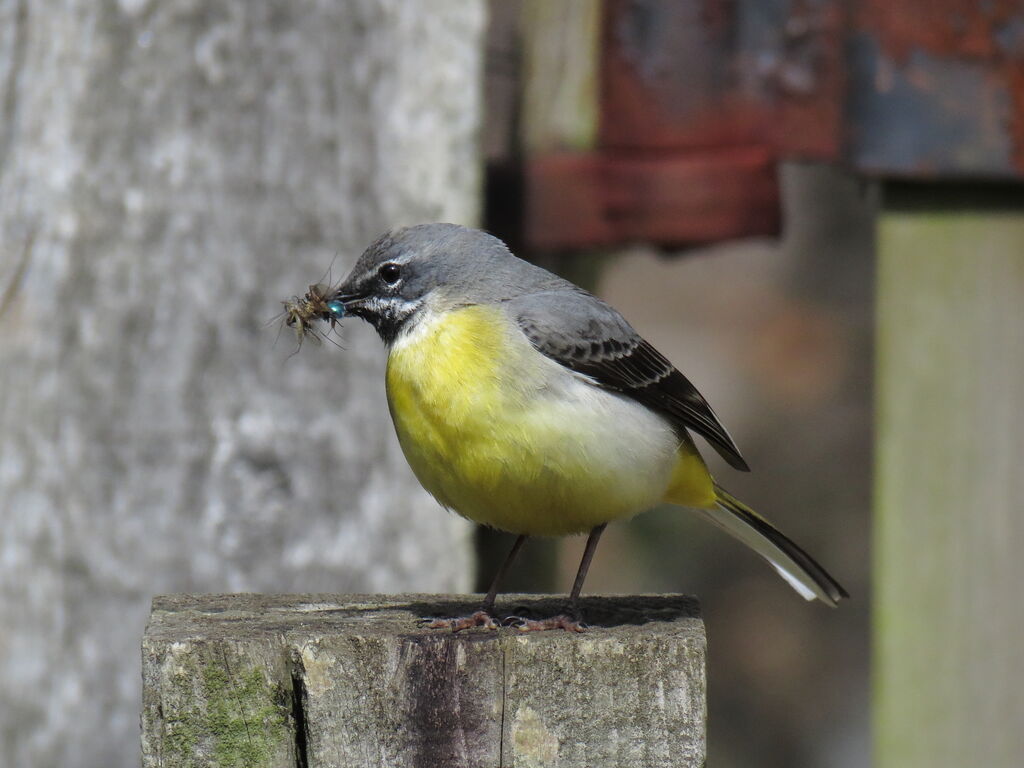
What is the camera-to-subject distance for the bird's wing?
4.30 metres

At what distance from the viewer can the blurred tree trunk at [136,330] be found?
472 cm

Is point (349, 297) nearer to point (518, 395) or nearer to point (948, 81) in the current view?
point (518, 395)

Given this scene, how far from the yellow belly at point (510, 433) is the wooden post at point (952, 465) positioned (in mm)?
1050

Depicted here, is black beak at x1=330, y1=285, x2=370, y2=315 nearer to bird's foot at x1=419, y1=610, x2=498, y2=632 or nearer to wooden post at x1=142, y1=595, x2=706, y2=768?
bird's foot at x1=419, y1=610, x2=498, y2=632

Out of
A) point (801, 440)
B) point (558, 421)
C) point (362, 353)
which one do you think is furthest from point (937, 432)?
point (801, 440)

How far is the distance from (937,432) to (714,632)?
3854mm

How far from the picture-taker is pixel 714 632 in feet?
27.7

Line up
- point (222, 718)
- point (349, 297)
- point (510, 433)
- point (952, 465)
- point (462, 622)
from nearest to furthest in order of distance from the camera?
point (222, 718), point (462, 622), point (510, 433), point (349, 297), point (952, 465)

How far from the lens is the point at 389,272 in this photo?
450cm

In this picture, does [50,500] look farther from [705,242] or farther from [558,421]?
[705,242]

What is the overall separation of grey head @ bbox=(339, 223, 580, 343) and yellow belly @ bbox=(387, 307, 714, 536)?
0.14 metres

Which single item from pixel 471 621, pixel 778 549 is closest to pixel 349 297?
pixel 471 621

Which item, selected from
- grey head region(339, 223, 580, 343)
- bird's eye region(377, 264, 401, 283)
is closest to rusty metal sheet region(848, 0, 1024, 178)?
grey head region(339, 223, 580, 343)

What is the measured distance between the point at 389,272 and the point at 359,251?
20.1 inches
